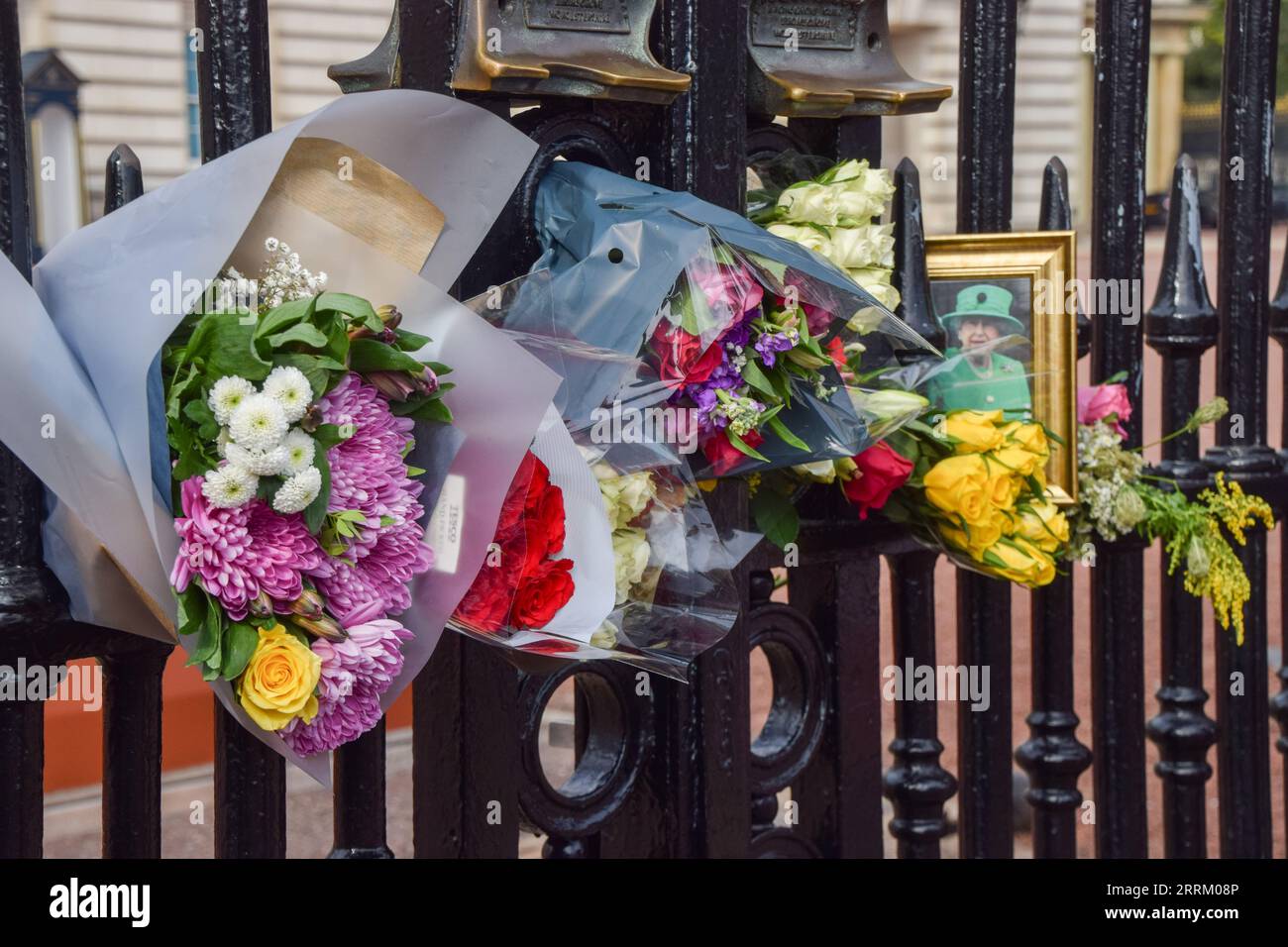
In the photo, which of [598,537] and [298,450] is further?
[598,537]

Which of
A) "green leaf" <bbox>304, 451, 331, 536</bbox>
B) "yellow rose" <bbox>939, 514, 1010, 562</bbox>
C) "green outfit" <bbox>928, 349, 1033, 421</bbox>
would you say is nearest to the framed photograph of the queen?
"green outfit" <bbox>928, 349, 1033, 421</bbox>

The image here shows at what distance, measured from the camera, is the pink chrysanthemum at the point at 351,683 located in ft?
4.40

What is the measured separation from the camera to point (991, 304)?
221 centimetres

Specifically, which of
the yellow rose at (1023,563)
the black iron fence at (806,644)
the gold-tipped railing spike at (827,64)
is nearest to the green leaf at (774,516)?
the black iron fence at (806,644)

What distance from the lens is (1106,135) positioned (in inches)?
93.9

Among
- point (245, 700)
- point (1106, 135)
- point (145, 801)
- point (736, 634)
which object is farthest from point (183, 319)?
point (1106, 135)

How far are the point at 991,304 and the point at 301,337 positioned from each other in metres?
1.21

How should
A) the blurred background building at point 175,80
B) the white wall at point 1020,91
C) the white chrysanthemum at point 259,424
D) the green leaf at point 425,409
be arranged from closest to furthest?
the white chrysanthemum at point 259,424, the green leaf at point 425,409, the blurred background building at point 175,80, the white wall at point 1020,91

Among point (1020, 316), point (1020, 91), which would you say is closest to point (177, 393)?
point (1020, 316)

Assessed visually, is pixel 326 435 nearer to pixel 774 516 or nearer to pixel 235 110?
pixel 235 110

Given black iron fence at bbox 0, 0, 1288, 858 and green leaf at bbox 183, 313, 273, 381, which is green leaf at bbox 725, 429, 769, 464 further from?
green leaf at bbox 183, 313, 273, 381

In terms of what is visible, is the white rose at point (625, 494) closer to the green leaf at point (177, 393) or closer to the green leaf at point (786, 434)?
the green leaf at point (786, 434)
